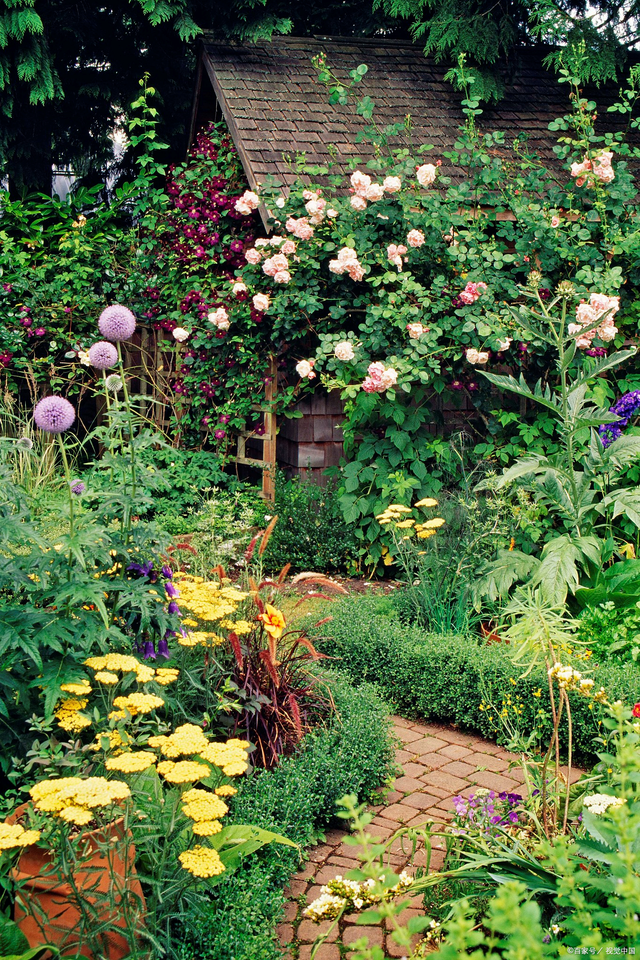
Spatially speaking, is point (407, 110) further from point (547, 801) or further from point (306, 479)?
point (547, 801)

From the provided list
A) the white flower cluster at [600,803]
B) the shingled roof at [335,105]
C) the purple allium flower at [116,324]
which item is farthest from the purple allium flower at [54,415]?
the shingled roof at [335,105]

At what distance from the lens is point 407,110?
26.7 ft

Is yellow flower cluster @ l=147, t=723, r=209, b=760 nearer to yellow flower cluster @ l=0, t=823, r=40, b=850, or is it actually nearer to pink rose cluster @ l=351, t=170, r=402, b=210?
yellow flower cluster @ l=0, t=823, r=40, b=850

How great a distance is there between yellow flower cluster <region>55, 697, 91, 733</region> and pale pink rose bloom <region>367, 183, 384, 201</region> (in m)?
4.79

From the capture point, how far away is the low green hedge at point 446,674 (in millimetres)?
3701

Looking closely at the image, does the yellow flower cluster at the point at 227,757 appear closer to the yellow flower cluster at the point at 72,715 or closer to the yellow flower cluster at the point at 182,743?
the yellow flower cluster at the point at 182,743

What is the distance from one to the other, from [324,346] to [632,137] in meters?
4.72

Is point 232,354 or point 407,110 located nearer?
point 232,354

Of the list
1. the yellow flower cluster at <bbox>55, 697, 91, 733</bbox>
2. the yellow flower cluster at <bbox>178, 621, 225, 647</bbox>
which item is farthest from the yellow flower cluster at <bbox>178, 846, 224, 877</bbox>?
the yellow flower cluster at <bbox>178, 621, 225, 647</bbox>

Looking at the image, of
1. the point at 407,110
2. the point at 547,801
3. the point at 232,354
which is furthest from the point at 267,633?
the point at 407,110

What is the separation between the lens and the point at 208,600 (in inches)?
123

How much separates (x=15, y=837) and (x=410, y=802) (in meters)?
1.82

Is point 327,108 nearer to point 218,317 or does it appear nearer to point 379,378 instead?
point 218,317

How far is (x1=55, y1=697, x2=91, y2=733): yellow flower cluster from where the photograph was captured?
2258 millimetres
